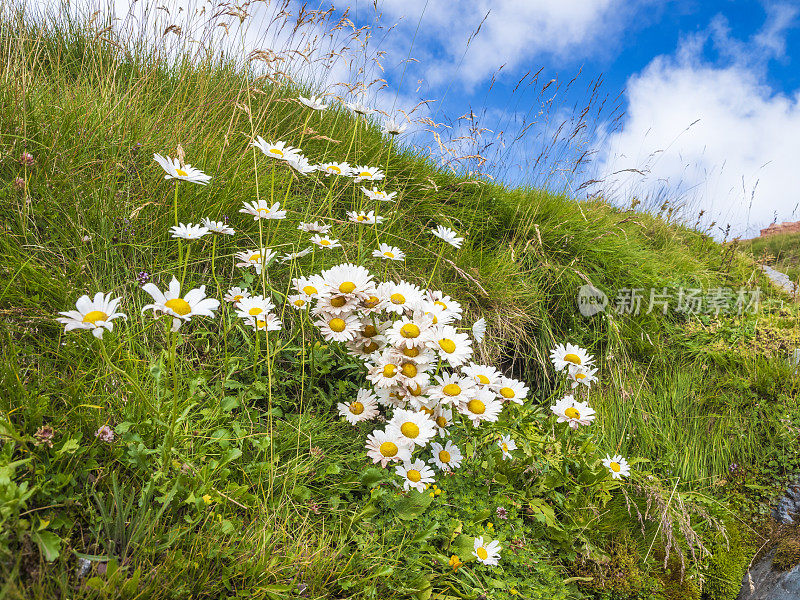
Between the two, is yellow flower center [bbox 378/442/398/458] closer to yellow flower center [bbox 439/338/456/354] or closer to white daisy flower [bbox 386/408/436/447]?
white daisy flower [bbox 386/408/436/447]

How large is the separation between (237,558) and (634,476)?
187 centimetres

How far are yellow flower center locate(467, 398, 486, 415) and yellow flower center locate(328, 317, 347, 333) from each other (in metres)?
0.49

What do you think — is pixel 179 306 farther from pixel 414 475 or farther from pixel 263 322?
pixel 414 475

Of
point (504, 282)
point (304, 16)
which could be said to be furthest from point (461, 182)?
point (304, 16)

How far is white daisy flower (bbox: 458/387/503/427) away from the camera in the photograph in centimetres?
158

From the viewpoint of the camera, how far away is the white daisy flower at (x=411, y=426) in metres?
1.48

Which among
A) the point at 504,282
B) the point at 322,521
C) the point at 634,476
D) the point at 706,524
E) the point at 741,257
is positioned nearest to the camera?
the point at 322,521

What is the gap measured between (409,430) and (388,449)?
3.4 inches

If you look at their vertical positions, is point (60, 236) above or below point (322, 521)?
above

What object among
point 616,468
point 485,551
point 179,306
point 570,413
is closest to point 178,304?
point 179,306

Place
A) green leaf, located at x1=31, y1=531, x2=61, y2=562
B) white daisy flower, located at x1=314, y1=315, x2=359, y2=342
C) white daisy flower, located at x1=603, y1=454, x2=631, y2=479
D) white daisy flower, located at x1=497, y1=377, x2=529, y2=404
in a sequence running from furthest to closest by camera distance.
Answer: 1. white daisy flower, located at x1=603, y1=454, x2=631, y2=479
2. white daisy flower, located at x1=497, y1=377, x2=529, y2=404
3. white daisy flower, located at x1=314, y1=315, x2=359, y2=342
4. green leaf, located at x1=31, y1=531, x2=61, y2=562

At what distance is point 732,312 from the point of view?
13.2 feet

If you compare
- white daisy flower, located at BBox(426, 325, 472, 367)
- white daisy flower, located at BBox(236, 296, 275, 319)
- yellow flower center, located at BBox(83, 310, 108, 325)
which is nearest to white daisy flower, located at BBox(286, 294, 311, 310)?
white daisy flower, located at BBox(236, 296, 275, 319)

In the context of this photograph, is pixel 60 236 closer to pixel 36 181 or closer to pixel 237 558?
pixel 36 181
